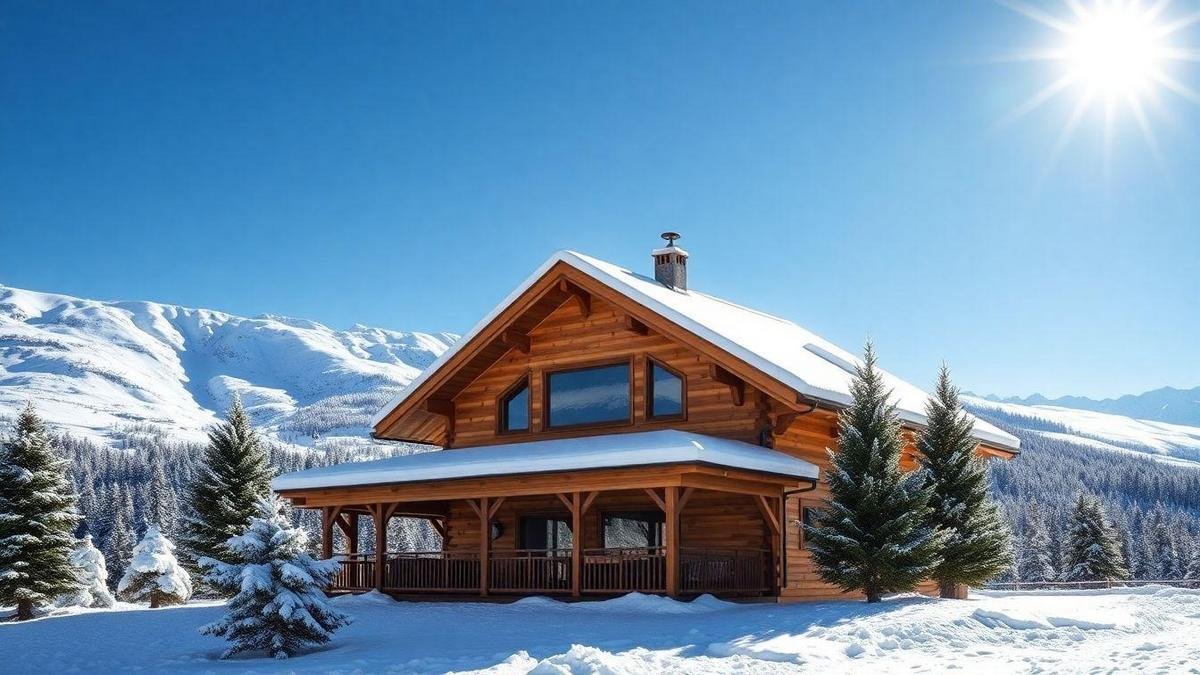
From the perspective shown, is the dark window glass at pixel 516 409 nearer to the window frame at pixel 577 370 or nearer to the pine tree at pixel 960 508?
the window frame at pixel 577 370

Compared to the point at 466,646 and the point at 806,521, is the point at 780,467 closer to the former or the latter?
the point at 806,521

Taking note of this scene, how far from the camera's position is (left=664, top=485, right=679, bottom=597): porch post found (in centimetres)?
1780

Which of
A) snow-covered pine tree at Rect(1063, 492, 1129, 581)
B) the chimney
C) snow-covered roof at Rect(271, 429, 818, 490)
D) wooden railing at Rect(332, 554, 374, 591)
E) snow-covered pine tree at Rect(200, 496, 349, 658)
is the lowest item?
snow-covered pine tree at Rect(1063, 492, 1129, 581)

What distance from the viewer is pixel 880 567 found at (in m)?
18.0

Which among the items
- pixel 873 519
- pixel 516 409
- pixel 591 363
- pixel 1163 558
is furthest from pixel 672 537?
pixel 1163 558

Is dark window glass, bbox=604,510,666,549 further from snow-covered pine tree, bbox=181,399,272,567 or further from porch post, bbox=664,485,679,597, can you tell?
snow-covered pine tree, bbox=181,399,272,567

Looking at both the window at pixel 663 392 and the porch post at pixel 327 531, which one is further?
the porch post at pixel 327 531

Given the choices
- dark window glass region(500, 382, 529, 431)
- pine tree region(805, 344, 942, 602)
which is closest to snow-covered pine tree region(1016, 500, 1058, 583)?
dark window glass region(500, 382, 529, 431)

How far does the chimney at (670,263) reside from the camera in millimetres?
25453

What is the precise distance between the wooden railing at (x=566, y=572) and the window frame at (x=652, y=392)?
8.65 ft

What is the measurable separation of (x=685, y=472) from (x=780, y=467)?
2.43 metres

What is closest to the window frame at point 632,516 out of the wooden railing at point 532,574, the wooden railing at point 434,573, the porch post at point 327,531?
the wooden railing at point 532,574

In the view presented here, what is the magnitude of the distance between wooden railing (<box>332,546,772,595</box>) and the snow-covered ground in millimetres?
1039

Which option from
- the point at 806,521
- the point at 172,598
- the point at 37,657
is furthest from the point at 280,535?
the point at 172,598
